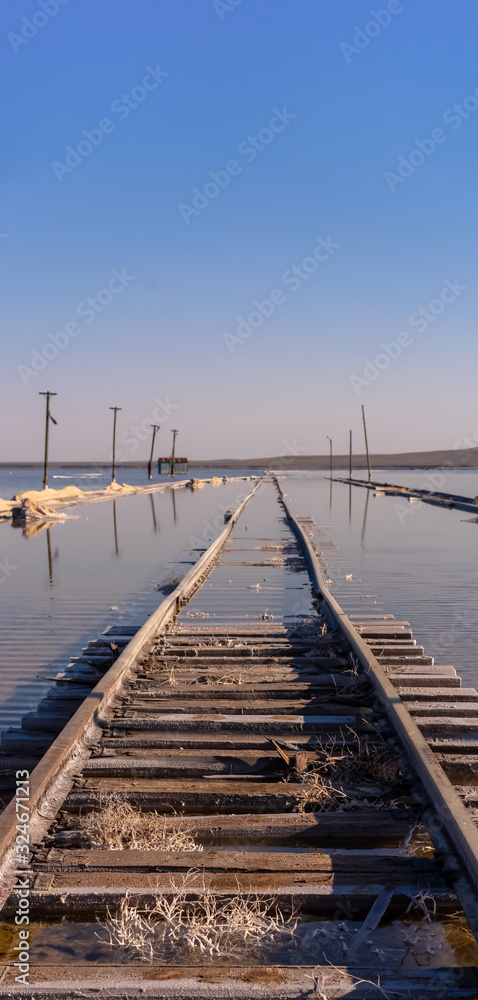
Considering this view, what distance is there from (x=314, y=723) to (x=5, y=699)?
3.22 meters

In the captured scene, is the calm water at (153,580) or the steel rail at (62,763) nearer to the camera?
the steel rail at (62,763)

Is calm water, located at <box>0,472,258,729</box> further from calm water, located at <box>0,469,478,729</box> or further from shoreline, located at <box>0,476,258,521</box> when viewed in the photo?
shoreline, located at <box>0,476,258,521</box>

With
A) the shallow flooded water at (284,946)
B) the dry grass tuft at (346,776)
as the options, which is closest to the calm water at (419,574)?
the dry grass tuft at (346,776)

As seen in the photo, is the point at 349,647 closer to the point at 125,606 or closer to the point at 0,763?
the point at 0,763

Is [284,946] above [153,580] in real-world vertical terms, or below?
above

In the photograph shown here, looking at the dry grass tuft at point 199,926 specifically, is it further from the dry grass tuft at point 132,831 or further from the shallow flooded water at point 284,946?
the dry grass tuft at point 132,831

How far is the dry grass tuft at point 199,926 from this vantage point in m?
2.91

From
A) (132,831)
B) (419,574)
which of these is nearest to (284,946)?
(132,831)

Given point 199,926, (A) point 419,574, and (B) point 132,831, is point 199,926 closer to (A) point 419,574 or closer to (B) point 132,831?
(B) point 132,831

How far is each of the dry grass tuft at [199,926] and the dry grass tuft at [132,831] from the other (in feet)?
1.59

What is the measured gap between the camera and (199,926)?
2.95 metres

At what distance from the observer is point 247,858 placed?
3492 mm

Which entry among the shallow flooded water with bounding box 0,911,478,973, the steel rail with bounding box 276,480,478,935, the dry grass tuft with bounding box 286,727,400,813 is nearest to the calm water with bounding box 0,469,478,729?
the steel rail with bounding box 276,480,478,935

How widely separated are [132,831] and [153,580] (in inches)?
451
